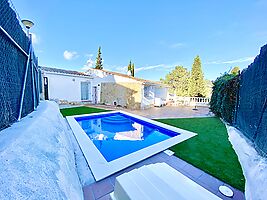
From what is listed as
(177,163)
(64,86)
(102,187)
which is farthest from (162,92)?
(102,187)

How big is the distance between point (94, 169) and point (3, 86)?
3.08 metres

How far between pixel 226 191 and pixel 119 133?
6602 millimetres

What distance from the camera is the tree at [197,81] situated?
76.6ft

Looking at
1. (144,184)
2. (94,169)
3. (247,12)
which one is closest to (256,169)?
(144,184)

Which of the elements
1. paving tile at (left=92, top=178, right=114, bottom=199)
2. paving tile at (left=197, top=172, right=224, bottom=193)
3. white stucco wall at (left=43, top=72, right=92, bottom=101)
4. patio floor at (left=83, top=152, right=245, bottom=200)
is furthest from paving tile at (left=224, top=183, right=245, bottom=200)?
white stucco wall at (left=43, top=72, right=92, bottom=101)

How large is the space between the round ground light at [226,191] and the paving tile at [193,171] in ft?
1.98

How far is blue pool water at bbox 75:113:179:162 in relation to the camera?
625cm

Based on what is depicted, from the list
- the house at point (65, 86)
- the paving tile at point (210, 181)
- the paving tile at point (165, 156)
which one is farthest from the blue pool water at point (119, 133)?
the house at point (65, 86)

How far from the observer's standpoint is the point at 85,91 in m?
20.1

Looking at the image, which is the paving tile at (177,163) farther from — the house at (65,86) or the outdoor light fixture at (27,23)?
the house at (65,86)

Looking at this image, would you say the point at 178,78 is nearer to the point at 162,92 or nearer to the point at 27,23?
the point at 162,92

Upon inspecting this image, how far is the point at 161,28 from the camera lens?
649 inches

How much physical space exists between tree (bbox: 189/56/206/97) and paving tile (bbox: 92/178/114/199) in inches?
909

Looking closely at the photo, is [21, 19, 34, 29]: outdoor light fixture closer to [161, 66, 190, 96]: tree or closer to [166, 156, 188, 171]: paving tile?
[166, 156, 188, 171]: paving tile
